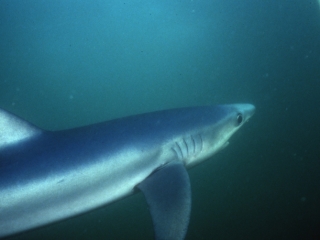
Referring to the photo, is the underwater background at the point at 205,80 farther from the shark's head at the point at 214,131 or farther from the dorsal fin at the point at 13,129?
the shark's head at the point at 214,131

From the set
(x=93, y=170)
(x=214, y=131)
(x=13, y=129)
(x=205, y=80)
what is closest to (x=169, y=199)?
(x=93, y=170)

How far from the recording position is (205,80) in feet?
254

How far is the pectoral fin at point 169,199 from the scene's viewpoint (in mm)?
2104

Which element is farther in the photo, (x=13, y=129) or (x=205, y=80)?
(x=205, y=80)

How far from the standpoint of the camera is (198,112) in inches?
130

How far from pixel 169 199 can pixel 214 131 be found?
49.1 inches

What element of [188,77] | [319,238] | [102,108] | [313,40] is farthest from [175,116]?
[188,77]

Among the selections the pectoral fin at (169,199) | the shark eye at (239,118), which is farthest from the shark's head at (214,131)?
the pectoral fin at (169,199)

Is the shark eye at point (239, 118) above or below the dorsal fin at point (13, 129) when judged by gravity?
below

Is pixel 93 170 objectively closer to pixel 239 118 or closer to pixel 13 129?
pixel 13 129

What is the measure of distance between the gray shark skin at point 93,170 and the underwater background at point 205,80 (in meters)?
0.49

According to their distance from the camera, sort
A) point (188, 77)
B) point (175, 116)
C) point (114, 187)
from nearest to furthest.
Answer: point (114, 187)
point (175, 116)
point (188, 77)

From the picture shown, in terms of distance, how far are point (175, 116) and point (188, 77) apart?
266 feet

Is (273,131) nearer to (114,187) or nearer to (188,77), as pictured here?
(114,187)
